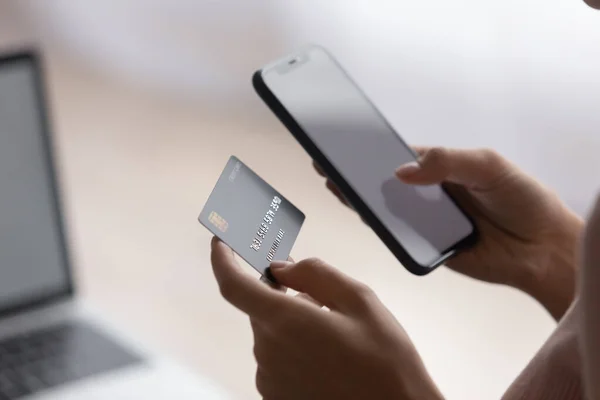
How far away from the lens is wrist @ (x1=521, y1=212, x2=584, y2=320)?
2.20ft

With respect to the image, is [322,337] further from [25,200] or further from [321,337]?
[25,200]

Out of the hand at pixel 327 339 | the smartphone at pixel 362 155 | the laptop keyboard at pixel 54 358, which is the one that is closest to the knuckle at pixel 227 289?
the hand at pixel 327 339

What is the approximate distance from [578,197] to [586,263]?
763mm

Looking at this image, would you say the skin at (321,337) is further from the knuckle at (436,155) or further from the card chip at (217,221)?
the knuckle at (436,155)

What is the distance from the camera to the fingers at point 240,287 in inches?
18.4

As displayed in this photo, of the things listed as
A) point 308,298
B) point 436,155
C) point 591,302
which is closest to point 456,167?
point 436,155

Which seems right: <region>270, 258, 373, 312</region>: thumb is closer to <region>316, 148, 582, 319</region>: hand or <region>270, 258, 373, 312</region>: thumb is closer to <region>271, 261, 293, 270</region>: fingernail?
<region>271, 261, 293, 270</region>: fingernail

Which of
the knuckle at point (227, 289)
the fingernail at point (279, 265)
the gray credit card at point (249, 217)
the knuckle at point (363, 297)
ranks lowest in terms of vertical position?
the knuckle at point (363, 297)

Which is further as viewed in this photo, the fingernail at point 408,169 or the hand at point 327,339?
the fingernail at point 408,169

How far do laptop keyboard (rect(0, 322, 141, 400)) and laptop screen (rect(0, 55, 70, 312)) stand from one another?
47mm

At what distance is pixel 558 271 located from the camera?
68 cm

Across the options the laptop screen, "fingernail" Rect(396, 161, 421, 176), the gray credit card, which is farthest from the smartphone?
the laptop screen

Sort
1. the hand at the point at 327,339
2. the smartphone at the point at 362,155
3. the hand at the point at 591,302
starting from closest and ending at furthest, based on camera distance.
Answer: the hand at the point at 591,302 → the hand at the point at 327,339 → the smartphone at the point at 362,155

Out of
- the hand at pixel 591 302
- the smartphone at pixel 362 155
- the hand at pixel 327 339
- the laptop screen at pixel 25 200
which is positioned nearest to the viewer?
the hand at pixel 591 302
